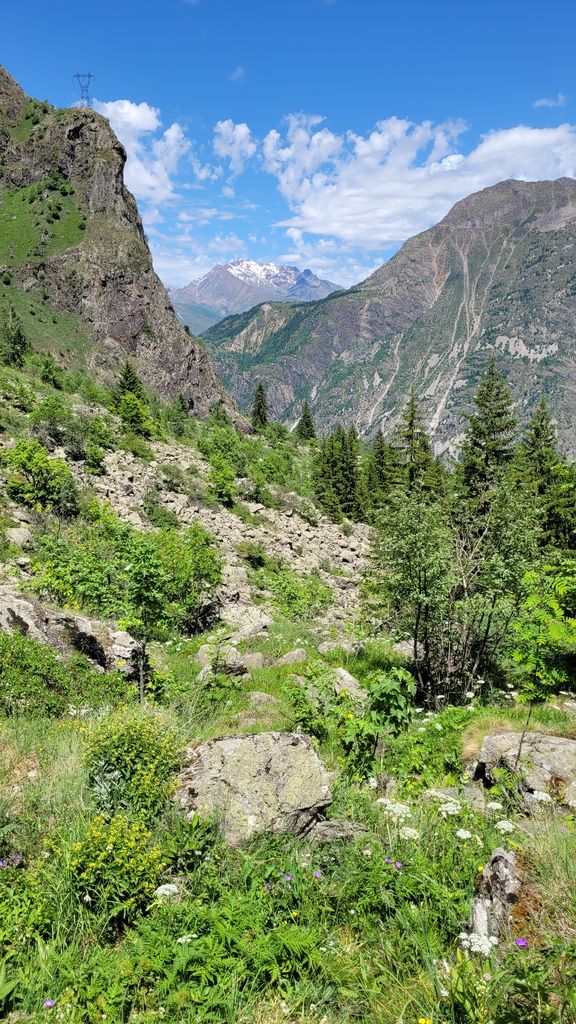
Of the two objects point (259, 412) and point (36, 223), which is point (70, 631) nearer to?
point (259, 412)

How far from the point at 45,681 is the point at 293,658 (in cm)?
522

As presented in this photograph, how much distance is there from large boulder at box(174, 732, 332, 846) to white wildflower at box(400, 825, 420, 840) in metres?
0.71

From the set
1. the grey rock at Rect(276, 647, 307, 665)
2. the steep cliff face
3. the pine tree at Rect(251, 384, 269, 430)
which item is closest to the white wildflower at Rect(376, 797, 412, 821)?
the grey rock at Rect(276, 647, 307, 665)

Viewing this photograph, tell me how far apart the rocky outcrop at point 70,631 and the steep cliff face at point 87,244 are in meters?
68.5

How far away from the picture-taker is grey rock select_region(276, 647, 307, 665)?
415 inches

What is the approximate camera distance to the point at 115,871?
3281 mm

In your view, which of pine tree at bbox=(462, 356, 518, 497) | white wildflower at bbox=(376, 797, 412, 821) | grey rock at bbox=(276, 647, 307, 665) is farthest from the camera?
pine tree at bbox=(462, 356, 518, 497)

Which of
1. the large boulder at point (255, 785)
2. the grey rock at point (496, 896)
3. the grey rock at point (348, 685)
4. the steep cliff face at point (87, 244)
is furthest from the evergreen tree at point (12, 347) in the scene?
the grey rock at point (496, 896)

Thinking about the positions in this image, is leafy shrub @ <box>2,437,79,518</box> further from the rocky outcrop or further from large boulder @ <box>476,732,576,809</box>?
large boulder @ <box>476,732,576,809</box>

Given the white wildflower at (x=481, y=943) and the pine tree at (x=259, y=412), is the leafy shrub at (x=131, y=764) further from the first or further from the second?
the pine tree at (x=259, y=412)

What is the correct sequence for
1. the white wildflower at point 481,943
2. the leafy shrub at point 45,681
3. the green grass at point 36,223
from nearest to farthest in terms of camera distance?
the white wildflower at point 481,943 → the leafy shrub at point 45,681 → the green grass at point 36,223

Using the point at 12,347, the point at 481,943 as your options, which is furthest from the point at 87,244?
the point at 481,943

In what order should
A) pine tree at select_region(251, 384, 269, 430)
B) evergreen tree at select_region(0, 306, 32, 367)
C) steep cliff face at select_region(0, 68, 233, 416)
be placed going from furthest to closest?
steep cliff face at select_region(0, 68, 233, 416) < pine tree at select_region(251, 384, 269, 430) < evergreen tree at select_region(0, 306, 32, 367)

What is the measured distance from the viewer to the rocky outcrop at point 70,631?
8.02 metres
